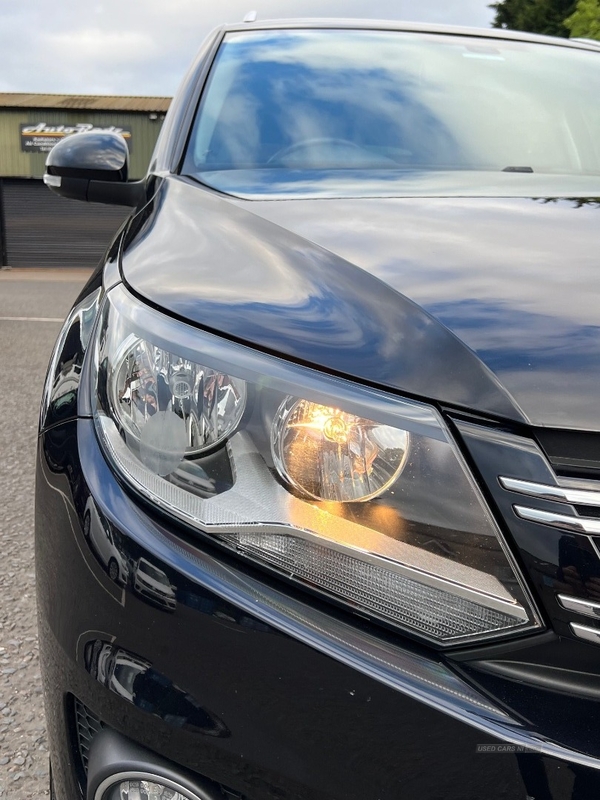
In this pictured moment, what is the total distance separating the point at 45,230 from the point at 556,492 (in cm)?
2566

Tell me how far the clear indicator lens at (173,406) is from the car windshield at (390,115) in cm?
71

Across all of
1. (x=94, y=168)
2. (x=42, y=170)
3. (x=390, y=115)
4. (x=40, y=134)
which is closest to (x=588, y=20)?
(x=40, y=134)

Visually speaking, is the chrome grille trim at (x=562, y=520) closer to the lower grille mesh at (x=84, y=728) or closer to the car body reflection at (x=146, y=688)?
the car body reflection at (x=146, y=688)

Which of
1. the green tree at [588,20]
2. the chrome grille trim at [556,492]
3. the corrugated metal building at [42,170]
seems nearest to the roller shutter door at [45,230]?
the corrugated metal building at [42,170]

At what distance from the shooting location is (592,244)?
1.12 metres

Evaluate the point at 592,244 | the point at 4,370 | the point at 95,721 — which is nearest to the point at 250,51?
the point at 592,244

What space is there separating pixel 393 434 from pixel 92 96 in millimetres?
27762

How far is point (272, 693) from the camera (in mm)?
786

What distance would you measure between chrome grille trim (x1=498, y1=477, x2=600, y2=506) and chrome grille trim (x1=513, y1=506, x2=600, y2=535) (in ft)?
0.05

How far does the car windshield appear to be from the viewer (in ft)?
5.68

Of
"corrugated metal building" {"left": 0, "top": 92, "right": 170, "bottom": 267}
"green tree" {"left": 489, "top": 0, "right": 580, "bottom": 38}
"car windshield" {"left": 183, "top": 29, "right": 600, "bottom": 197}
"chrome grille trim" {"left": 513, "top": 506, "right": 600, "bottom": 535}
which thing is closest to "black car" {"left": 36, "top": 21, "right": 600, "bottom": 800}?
"chrome grille trim" {"left": 513, "top": 506, "right": 600, "bottom": 535}

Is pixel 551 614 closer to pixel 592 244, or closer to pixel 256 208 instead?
pixel 592 244

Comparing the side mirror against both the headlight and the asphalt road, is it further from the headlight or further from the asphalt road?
the headlight

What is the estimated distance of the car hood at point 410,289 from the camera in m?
0.83
